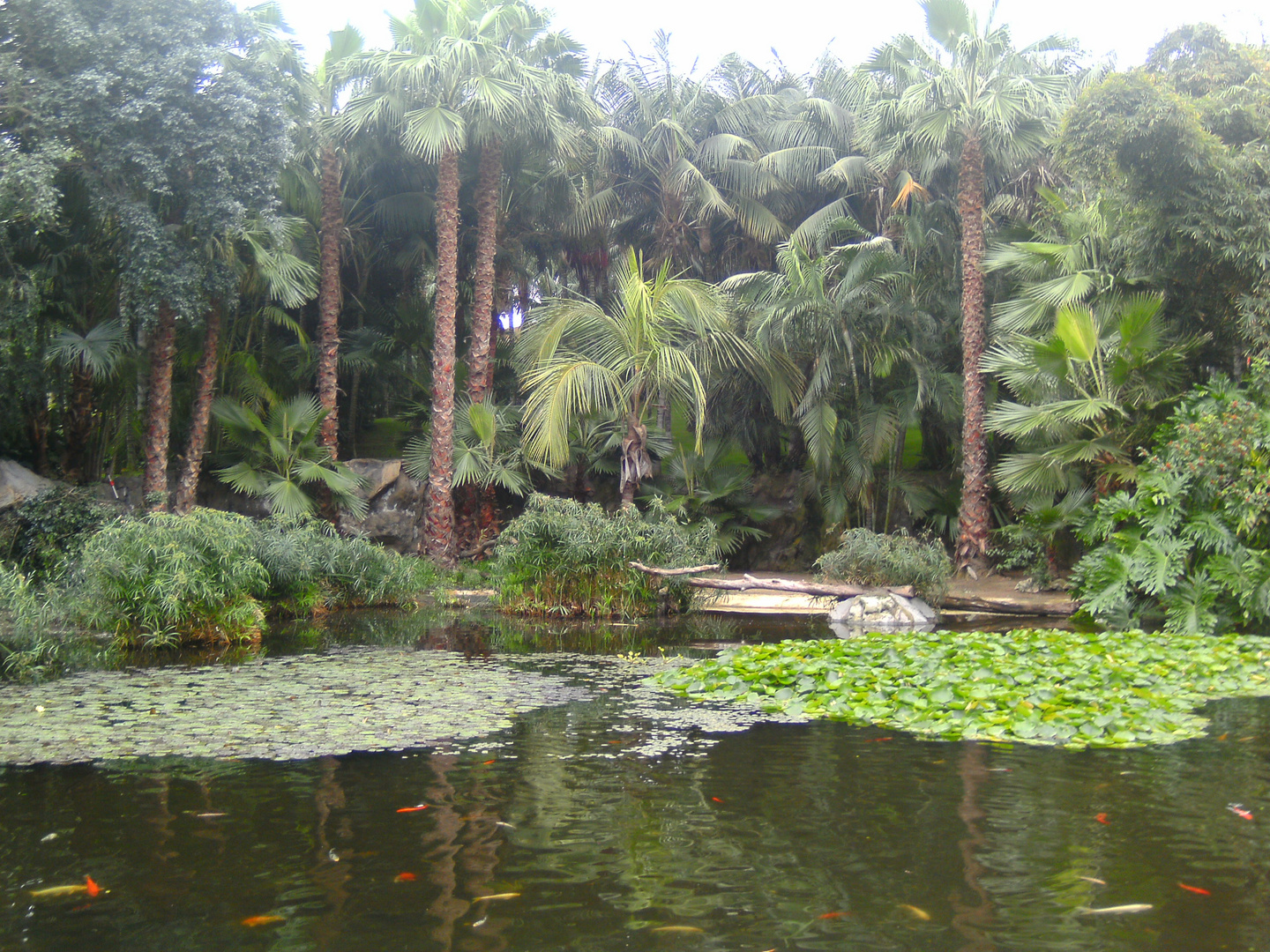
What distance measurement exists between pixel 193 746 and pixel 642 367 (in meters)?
9.86

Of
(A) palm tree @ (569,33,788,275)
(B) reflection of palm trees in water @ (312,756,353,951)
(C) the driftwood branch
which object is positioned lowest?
(B) reflection of palm trees in water @ (312,756,353,951)

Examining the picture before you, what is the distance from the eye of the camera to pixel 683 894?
10.8 ft

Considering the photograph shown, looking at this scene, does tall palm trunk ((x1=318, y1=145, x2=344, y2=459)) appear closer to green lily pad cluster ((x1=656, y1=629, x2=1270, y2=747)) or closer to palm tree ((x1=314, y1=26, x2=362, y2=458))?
palm tree ((x1=314, y1=26, x2=362, y2=458))

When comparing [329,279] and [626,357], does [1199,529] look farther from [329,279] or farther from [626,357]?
[329,279]

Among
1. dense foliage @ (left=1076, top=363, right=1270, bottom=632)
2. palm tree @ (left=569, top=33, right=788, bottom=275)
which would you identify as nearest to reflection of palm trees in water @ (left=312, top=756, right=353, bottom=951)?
dense foliage @ (left=1076, top=363, right=1270, bottom=632)

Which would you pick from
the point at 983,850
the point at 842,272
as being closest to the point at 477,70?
the point at 842,272

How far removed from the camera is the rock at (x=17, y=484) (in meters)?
13.5

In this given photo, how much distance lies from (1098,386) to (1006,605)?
2982 millimetres

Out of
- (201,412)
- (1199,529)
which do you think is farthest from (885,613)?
(201,412)

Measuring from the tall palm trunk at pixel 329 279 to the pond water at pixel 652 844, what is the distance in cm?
1161

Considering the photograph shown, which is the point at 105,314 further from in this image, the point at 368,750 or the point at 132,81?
the point at 368,750

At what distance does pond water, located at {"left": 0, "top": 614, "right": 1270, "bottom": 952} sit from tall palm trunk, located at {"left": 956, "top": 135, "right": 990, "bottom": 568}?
9112mm

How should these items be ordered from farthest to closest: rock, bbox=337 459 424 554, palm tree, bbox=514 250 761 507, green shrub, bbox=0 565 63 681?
rock, bbox=337 459 424 554 < palm tree, bbox=514 250 761 507 < green shrub, bbox=0 565 63 681

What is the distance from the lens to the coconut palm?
35.9 ft
